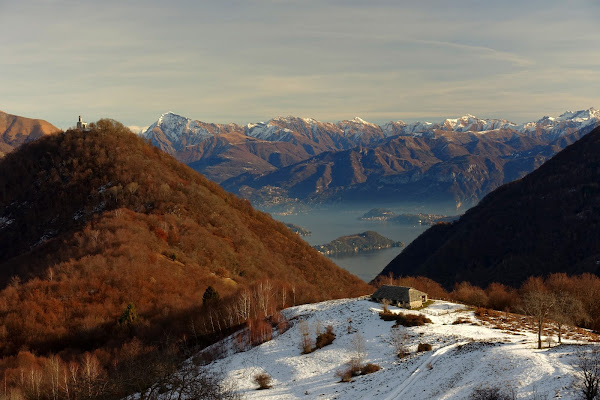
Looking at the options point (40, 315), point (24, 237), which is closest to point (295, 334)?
point (40, 315)

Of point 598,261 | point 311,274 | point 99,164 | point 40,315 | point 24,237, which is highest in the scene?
point 99,164

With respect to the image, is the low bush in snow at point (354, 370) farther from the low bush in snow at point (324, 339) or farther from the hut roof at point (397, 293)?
the hut roof at point (397, 293)

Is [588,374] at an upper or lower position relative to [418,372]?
upper

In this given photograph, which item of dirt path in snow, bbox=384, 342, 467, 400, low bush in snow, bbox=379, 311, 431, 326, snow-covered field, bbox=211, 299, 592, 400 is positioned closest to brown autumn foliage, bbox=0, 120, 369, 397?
snow-covered field, bbox=211, 299, 592, 400

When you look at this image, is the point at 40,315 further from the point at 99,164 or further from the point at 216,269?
the point at 99,164

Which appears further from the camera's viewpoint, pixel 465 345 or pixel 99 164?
pixel 99 164

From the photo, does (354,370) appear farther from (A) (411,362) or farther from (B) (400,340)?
(B) (400,340)

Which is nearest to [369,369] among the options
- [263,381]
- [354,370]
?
[354,370]
